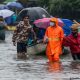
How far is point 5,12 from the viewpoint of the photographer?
3766 cm

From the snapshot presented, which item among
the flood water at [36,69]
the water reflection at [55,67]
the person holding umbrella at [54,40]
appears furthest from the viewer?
the person holding umbrella at [54,40]

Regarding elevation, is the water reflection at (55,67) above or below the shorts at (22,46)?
above

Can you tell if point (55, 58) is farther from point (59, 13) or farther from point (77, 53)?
point (59, 13)

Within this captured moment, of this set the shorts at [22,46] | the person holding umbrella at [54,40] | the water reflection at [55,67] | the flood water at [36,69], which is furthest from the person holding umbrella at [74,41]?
the shorts at [22,46]

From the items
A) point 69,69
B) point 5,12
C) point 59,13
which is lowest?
point 59,13

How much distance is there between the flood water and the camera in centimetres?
1433

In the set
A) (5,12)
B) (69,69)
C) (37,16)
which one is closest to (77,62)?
(69,69)

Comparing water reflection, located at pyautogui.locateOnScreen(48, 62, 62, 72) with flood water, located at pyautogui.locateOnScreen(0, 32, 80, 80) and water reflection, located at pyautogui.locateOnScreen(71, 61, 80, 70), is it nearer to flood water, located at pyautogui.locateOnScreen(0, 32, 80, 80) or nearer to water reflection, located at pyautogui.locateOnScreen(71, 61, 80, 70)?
flood water, located at pyautogui.locateOnScreen(0, 32, 80, 80)

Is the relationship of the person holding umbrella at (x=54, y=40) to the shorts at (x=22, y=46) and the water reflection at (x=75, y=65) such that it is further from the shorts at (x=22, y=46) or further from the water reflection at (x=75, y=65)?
the shorts at (x=22, y=46)

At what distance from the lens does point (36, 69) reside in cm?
1619

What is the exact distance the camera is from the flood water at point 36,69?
1433 cm

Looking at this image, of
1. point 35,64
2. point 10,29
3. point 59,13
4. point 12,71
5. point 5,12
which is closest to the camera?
point 12,71

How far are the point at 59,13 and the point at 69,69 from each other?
1182 inches

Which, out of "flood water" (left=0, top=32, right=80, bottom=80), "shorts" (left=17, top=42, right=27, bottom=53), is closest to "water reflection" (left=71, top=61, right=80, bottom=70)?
"flood water" (left=0, top=32, right=80, bottom=80)
